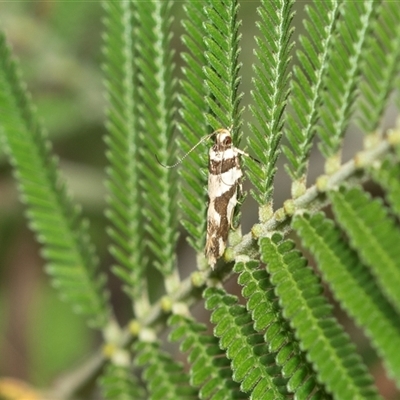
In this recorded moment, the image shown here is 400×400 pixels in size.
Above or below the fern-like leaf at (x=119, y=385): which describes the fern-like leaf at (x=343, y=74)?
above

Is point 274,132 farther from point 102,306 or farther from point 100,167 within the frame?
point 100,167

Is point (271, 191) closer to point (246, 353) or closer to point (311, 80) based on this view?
point (311, 80)

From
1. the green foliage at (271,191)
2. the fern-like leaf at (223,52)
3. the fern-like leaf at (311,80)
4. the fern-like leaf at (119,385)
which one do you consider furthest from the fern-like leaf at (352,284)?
the fern-like leaf at (119,385)

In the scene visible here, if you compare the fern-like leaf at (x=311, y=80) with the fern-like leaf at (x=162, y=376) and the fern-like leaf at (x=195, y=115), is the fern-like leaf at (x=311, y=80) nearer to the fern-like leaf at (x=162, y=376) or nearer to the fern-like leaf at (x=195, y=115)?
the fern-like leaf at (x=195, y=115)

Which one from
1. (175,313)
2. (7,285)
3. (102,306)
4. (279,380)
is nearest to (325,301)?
(279,380)

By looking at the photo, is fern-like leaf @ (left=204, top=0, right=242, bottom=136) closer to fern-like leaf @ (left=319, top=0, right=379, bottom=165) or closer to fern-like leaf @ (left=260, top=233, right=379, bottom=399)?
fern-like leaf @ (left=319, top=0, right=379, bottom=165)
